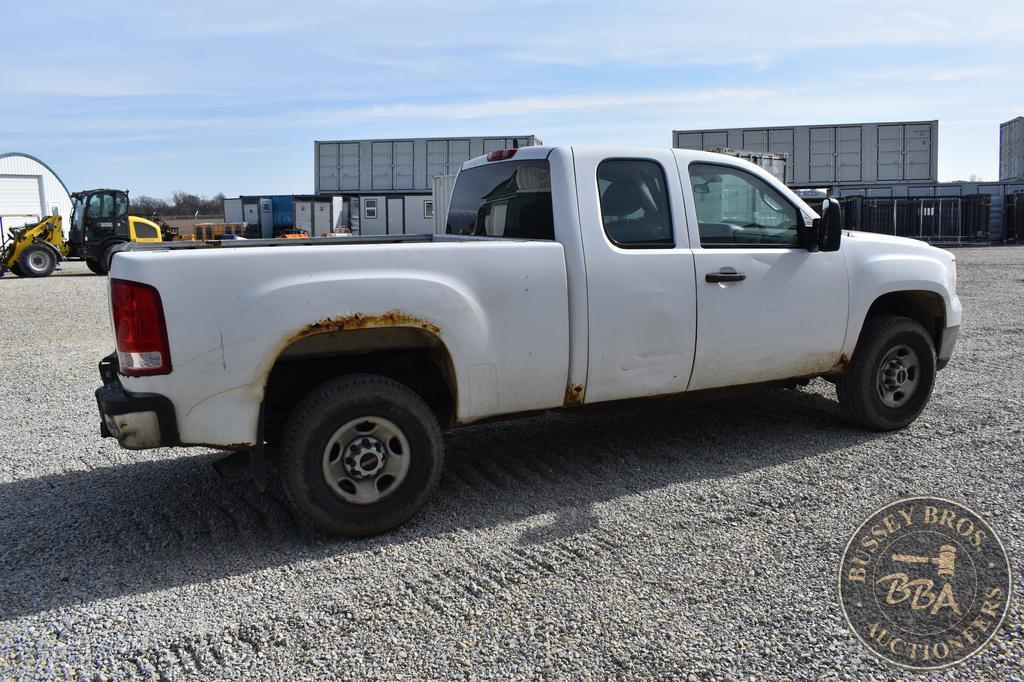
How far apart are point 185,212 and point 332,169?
71.3 meters

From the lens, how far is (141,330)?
12.5ft

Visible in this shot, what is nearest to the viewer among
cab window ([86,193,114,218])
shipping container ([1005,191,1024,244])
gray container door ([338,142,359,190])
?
cab window ([86,193,114,218])

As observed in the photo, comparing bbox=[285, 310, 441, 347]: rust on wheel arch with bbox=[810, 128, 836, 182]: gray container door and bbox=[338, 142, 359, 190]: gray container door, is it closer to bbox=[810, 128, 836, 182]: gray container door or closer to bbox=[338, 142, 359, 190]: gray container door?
bbox=[810, 128, 836, 182]: gray container door

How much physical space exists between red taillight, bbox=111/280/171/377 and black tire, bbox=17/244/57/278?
23.0 m

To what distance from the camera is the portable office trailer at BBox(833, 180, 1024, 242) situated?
110 ft

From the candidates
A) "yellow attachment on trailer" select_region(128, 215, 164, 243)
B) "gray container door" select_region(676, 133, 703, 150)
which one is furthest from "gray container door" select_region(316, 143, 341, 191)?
"gray container door" select_region(676, 133, 703, 150)

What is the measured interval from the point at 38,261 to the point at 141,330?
76.6ft

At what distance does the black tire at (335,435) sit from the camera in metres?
4.08

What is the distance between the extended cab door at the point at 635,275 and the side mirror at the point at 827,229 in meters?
0.98

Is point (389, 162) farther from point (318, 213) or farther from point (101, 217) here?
point (101, 217)

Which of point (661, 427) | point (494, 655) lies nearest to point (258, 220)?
point (661, 427)

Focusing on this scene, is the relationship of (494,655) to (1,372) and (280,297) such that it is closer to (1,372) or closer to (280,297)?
(280,297)

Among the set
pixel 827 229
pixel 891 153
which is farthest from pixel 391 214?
pixel 827 229

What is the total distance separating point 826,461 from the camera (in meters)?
5.34
